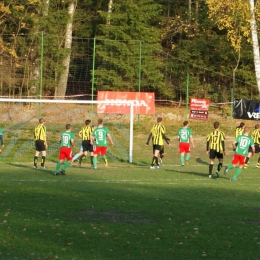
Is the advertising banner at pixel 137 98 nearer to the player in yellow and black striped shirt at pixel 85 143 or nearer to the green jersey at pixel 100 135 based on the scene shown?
the player in yellow and black striped shirt at pixel 85 143

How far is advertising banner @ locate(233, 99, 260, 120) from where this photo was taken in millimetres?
39250

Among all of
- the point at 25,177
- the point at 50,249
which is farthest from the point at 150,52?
the point at 50,249

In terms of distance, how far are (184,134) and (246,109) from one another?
12.9 m

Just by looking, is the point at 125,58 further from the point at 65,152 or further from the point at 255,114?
the point at 65,152

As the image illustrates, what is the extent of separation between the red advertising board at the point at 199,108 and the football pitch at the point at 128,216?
16450 mm

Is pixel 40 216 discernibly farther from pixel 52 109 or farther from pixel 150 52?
pixel 150 52

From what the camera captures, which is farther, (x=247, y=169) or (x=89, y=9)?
(x=89, y=9)

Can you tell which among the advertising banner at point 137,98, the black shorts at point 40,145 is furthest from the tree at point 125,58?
the black shorts at point 40,145

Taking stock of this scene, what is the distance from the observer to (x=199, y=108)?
39.7 meters

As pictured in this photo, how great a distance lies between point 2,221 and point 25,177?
8503 mm

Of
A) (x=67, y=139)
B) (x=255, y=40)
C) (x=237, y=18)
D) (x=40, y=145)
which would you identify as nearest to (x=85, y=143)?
(x=40, y=145)

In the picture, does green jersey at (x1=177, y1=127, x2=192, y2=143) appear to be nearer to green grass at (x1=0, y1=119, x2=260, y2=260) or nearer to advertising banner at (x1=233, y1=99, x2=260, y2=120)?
green grass at (x1=0, y1=119, x2=260, y2=260)

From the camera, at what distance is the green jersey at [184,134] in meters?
27.5

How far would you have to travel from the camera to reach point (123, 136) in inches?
1304
